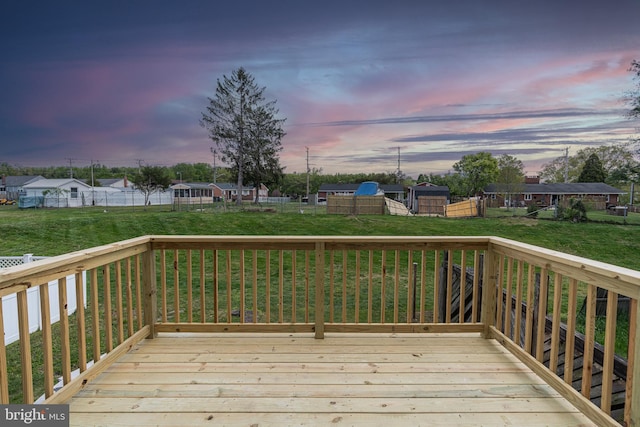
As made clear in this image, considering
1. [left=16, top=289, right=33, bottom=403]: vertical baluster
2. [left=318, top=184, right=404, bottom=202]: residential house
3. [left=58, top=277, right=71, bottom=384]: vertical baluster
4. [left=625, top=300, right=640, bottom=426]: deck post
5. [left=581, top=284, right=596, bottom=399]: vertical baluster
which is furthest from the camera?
[left=318, top=184, right=404, bottom=202]: residential house

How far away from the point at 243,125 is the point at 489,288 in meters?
22.9

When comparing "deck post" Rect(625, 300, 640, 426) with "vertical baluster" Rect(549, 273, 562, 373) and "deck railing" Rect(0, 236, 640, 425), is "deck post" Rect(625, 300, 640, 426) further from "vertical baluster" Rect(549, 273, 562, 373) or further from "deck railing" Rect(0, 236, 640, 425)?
"vertical baluster" Rect(549, 273, 562, 373)

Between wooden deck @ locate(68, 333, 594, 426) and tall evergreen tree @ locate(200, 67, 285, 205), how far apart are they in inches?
862

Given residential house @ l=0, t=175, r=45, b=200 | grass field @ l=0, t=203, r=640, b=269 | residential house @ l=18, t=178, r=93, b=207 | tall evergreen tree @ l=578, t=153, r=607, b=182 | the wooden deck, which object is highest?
tall evergreen tree @ l=578, t=153, r=607, b=182

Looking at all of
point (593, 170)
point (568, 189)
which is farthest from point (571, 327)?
point (593, 170)

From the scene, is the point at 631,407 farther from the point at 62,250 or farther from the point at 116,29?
the point at 62,250

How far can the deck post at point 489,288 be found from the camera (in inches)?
123

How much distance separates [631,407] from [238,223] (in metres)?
15.1

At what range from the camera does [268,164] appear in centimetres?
2619

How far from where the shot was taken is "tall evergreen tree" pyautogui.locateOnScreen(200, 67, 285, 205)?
2295cm

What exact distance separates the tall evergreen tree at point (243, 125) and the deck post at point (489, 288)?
2201cm

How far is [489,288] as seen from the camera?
3.14 m

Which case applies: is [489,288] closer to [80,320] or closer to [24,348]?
[80,320]

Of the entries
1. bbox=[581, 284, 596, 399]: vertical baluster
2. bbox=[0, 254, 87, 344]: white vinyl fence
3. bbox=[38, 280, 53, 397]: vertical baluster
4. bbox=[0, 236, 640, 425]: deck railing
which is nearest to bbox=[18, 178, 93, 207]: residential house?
bbox=[0, 254, 87, 344]: white vinyl fence
